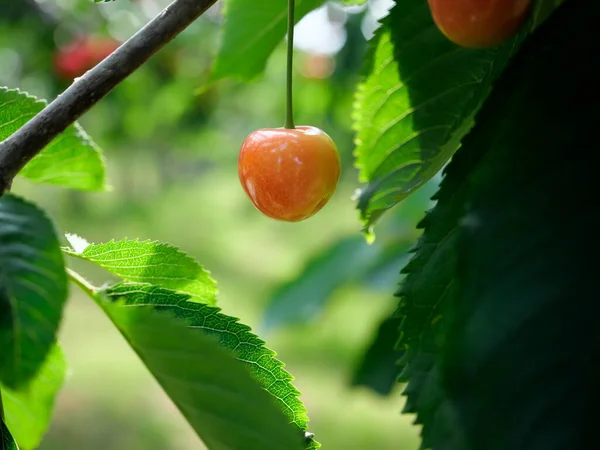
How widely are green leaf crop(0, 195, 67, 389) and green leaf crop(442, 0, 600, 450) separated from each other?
26 centimetres

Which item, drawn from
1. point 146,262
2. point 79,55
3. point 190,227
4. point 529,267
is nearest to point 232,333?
point 146,262

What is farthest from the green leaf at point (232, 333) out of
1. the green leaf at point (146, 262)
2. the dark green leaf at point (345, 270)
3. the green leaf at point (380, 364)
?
the dark green leaf at point (345, 270)

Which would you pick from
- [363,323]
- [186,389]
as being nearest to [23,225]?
[186,389]

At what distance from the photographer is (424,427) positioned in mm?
578

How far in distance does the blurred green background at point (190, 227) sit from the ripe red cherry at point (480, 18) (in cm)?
35

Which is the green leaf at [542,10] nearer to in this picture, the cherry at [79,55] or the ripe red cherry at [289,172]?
the ripe red cherry at [289,172]

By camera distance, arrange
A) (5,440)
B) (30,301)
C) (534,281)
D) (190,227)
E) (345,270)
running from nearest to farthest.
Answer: (534,281) → (30,301) → (5,440) → (345,270) → (190,227)

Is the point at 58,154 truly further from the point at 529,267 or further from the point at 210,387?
the point at 529,267

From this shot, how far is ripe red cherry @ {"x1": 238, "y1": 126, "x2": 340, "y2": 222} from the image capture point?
728 mm

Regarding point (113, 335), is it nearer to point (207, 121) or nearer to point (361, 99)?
point (207, 121)

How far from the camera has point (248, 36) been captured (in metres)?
1.03

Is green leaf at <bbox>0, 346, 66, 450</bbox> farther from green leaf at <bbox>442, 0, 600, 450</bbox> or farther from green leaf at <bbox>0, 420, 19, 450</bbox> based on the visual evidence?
green leaf at <bbox>442, 0, 600, 450</bbox>

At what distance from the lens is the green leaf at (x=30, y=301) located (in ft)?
1.60

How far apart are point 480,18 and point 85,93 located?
298 millimetres
